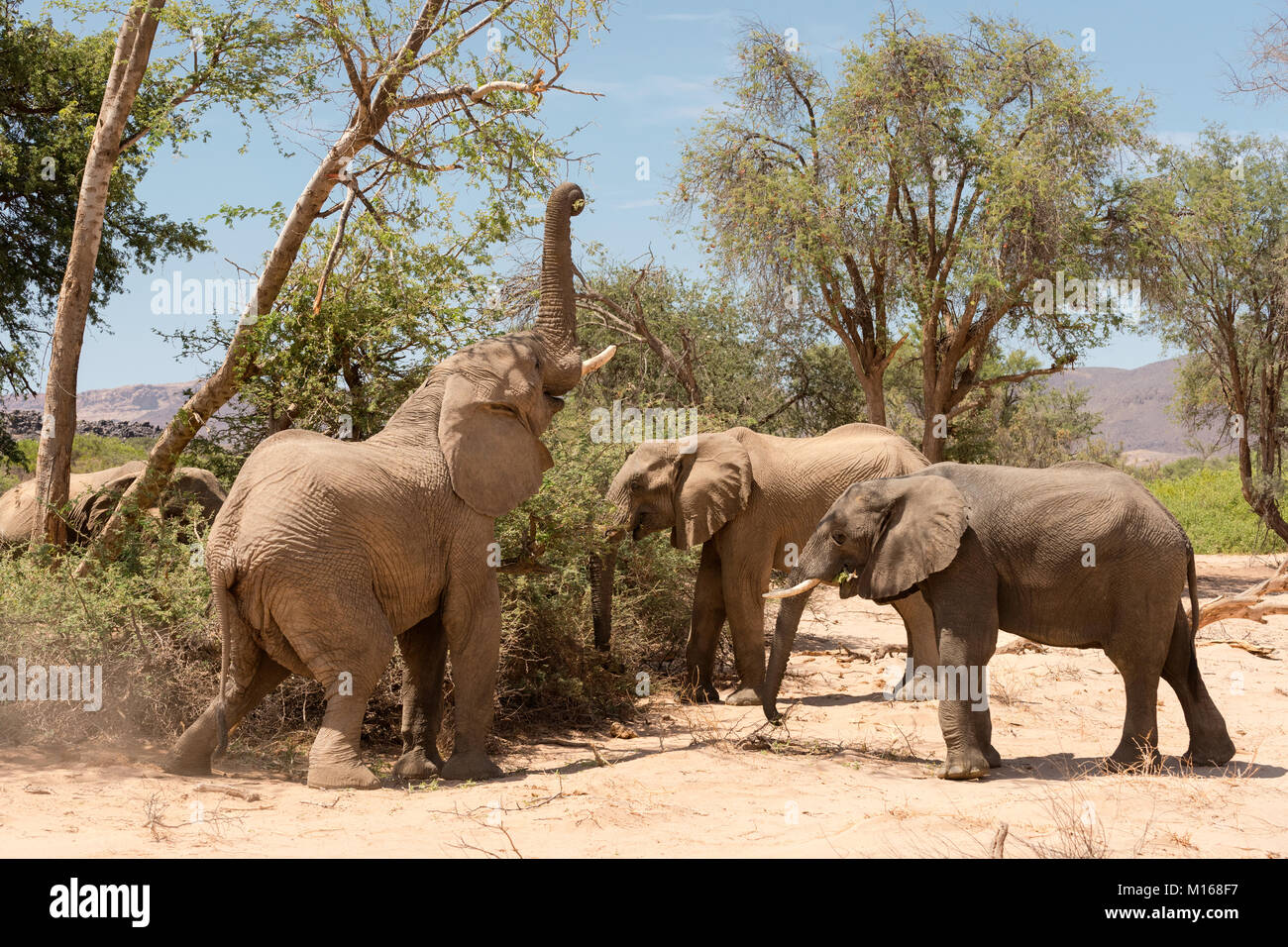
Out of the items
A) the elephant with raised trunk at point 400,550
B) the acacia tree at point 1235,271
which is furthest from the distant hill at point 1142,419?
the elephant with raised trunk at point 400,550

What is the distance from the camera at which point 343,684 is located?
6824 millimetres

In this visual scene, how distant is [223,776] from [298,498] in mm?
1884

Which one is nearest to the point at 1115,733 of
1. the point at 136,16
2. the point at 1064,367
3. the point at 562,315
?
the point at 562,315

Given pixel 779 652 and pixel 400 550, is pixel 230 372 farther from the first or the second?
pixel 779 652

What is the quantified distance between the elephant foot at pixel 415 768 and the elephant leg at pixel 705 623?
4045 mm

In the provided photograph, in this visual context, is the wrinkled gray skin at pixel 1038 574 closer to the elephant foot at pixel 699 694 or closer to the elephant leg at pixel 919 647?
the elephant leg at pixel 919 647

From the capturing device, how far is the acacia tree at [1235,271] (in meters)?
21.0

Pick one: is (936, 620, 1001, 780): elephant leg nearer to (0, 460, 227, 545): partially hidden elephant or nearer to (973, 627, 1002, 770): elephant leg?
(973, 627, 1002, 770): elephant leg

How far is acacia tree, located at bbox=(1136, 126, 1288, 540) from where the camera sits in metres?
21.0

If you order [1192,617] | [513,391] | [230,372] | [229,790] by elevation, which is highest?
[230,372]

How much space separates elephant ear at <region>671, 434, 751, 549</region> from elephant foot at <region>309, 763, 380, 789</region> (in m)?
4.70

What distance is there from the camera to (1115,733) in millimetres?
9148

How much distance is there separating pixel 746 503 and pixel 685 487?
607 mm

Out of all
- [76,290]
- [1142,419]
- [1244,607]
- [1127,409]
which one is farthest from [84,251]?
[1127,409]
